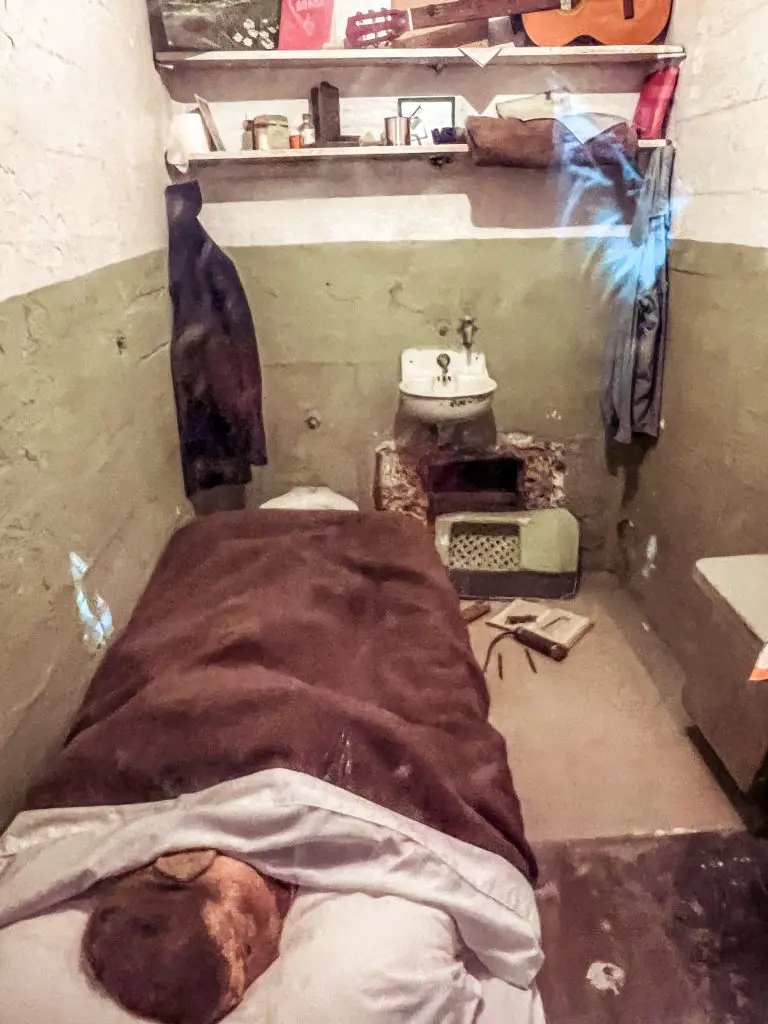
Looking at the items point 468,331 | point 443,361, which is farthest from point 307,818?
point 468,331

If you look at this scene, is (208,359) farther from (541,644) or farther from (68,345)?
(541,644)

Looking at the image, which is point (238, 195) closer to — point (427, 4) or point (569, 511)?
point (427, 4)

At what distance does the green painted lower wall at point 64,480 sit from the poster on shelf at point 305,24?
3.21 ft

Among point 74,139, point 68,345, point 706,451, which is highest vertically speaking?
point 74,139

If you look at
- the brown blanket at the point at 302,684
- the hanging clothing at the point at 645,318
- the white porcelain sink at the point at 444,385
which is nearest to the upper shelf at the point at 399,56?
the hanging clothing at the point at 645,318

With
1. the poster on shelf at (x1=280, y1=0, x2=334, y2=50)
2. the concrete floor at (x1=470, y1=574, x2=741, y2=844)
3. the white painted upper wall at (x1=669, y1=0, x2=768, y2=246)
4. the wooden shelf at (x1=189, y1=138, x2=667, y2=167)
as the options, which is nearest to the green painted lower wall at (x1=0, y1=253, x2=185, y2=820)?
the wooden shelf at (x1=189, y1=138, x2=667, y2=167)

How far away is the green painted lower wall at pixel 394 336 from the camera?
298 centimetres

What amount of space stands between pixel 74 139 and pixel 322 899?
5.87 feet

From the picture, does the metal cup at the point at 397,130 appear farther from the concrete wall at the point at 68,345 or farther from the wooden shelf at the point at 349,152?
the concrete wall at the point at 68,345

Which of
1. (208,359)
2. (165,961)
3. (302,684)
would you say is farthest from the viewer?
(208,359)

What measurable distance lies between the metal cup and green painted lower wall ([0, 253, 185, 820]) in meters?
1.02

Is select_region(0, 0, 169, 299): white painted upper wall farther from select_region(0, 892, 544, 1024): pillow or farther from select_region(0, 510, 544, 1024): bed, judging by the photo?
select_region(0, 892, 544, 1024): pillow

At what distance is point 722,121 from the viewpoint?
7.68 ft

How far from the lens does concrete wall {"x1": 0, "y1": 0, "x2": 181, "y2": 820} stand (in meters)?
1.45
